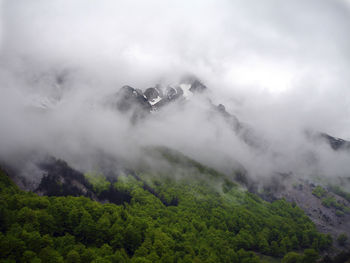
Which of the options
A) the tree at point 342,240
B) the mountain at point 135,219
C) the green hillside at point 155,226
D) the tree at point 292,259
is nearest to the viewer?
the green hillside at point 155,226

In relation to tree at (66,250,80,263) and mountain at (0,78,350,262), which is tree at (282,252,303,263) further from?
tree at (66,250,80,263)

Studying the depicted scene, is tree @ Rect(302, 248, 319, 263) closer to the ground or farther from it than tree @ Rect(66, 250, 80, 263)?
farther from it

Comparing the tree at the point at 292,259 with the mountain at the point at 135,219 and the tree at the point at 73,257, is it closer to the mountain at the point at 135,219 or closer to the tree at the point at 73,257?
the mountain at the point at 135,219

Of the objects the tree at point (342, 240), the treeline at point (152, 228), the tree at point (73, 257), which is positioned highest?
the tree at point (342, 240)

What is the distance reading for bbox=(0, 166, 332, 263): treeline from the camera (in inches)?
2837

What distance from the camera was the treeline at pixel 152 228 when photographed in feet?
236

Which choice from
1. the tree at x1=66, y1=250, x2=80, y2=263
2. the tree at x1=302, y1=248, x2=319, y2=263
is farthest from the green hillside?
the tree at x1=302, y1=248, x2=319, y2=263

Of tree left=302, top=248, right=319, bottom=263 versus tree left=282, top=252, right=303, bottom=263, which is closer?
tree left=302, top=248, right=319, bottom=263

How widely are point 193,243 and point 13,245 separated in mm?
72546

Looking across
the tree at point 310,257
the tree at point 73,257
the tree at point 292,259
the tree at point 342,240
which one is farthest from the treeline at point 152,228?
the tree at point 342,240

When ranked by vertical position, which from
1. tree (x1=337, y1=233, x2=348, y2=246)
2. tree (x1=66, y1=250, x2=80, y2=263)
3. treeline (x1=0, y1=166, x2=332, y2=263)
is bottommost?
tree (x1=66, y1=250, x2=80, y2=263)

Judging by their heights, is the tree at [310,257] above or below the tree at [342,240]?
below

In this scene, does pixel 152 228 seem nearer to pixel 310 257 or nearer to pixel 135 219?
pixel 135 219

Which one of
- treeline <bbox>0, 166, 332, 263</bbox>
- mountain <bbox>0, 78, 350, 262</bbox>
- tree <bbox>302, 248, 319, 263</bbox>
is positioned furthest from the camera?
tree <bbox>302, 248, 319, 263</bbox>
